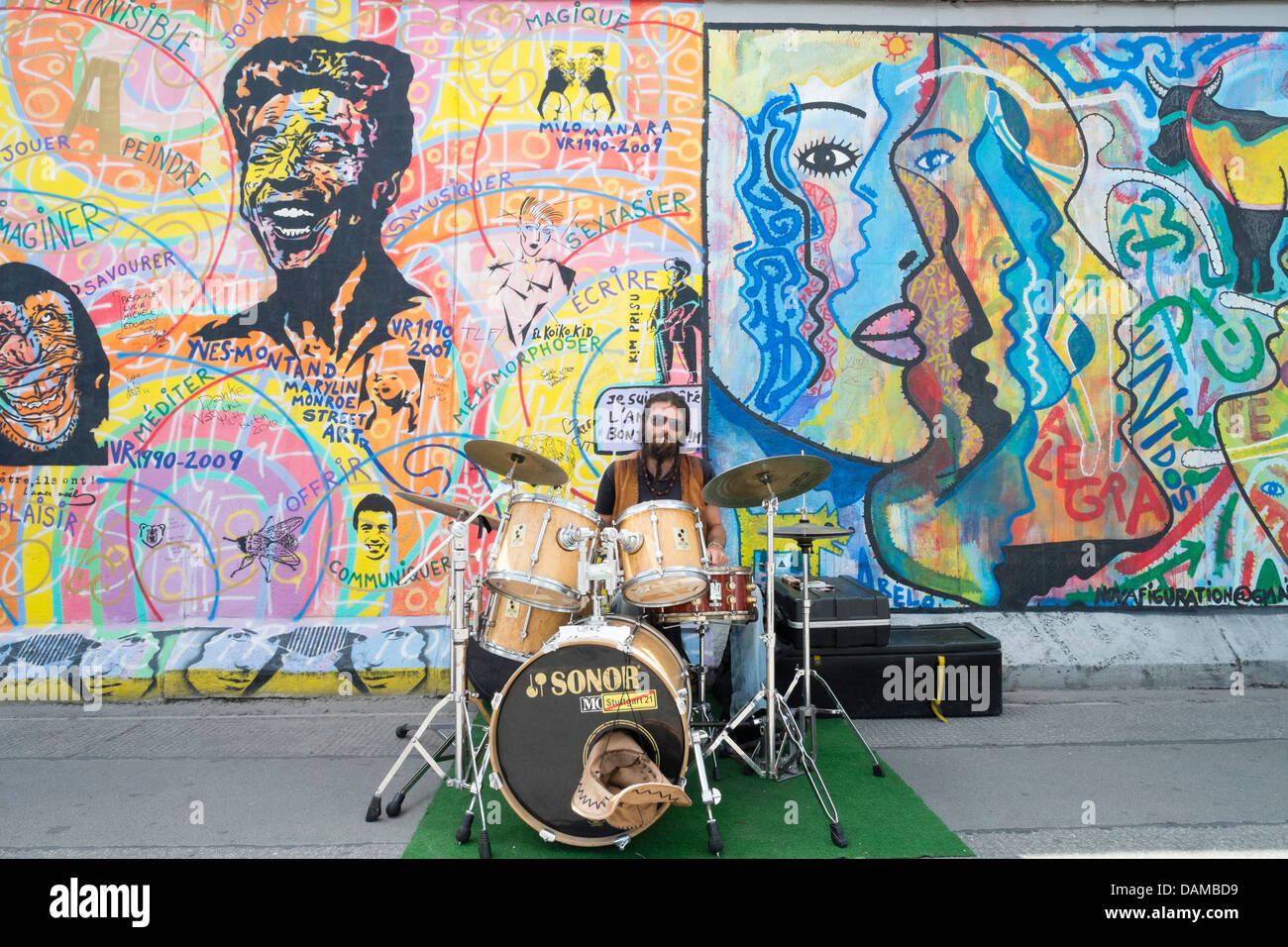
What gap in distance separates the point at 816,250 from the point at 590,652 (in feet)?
14.4

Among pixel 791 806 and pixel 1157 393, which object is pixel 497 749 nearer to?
pixel 791 806

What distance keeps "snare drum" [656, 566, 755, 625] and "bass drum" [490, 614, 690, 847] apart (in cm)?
61

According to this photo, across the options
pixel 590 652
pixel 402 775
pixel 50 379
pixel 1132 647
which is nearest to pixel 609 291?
pixel 590 652

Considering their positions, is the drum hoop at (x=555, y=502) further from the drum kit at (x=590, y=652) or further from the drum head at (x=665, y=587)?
the drum head at (x=665, y=587)

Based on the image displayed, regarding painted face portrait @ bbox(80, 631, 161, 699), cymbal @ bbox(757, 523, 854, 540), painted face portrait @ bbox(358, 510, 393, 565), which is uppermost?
cymbal @ bbox(757, 523, 854, 540)

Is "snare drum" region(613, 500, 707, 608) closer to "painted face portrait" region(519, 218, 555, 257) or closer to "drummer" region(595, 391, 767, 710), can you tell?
"drummer" region(595, 391, 767, 710)

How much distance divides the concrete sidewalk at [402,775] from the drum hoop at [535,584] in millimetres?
1158

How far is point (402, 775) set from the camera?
4.47 m

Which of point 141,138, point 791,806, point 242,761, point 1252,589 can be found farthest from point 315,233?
point 1252,589

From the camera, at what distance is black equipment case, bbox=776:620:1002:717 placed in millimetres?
5367

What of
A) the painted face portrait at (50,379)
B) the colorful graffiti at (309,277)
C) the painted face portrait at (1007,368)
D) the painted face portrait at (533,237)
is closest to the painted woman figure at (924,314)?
the painted face portrait at (1007,368)

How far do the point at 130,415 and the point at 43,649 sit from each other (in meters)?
1.90

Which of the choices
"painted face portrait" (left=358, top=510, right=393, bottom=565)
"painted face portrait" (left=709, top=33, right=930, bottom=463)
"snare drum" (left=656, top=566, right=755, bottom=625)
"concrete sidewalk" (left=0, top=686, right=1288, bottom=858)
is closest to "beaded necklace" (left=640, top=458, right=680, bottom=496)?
"snare drum" (left=656, top=566, right=755, bottom=625)

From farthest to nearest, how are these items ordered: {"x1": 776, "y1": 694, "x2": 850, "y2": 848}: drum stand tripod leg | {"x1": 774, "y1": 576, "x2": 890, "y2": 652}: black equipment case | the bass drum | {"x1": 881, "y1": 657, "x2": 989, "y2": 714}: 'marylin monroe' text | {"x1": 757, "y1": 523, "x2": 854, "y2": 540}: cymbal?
1. {"x1": 881, "y1": 657, "x2": 989, "y2": 714}: 'marylin monroe' text
2. {"x1": 774, "y1": 576, "x2": 890, "y2": 652}: black equipment case
3. {"x1": 757, "y1": 523, "x2": 854, "y2": 540}: cymbal
4. {"x1": 776, "y1": 694, "x2": 850, "y2": 848}: drum stand tripod leg
5. the bass drum
